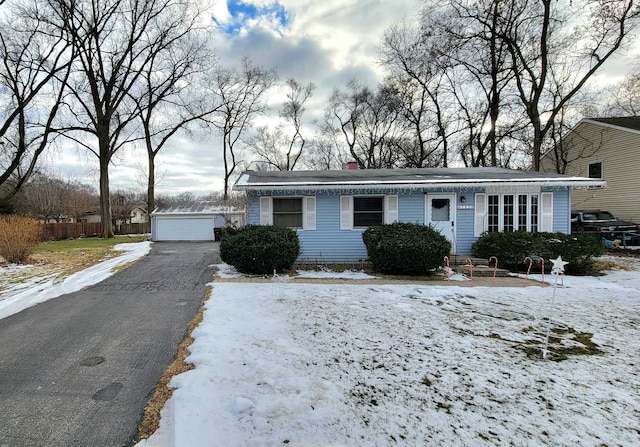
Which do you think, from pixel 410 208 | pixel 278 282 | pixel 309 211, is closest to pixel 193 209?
pixel 309 211

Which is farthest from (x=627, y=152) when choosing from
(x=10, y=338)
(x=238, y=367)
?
(x=10, y=338)

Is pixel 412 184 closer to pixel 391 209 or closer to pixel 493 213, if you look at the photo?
pixel 391 209

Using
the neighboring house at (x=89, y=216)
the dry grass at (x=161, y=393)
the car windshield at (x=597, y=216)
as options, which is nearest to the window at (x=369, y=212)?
the dry grass at (x=161, y=393)

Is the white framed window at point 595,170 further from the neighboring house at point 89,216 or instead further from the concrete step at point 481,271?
the neighboring house at point 89,216

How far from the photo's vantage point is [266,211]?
11.0 m

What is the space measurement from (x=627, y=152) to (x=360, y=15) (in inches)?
621

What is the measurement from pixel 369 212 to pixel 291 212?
2.58 m

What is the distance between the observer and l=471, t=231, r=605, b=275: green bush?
9227 mm

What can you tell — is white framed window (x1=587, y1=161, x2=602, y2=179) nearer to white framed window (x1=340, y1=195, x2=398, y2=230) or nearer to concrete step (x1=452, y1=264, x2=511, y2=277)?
concrete step (x1=452, y1=264, x2=511, y2=277)

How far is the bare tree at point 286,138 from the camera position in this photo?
32.8 metres

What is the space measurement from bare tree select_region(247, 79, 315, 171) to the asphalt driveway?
2818 centimetres

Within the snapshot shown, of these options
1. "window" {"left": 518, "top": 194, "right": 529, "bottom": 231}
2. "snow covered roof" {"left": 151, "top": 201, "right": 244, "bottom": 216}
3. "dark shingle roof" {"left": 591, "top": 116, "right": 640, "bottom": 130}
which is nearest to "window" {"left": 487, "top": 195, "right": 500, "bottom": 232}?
"window" {"left": 518, "top": 194, "right": 529, "bottom": 231}

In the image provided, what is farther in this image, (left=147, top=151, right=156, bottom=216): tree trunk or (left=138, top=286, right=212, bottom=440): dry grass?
(left=147, top=151, right=156, bottom=216): tree trunk

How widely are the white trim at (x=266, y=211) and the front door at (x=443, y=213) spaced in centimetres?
513
